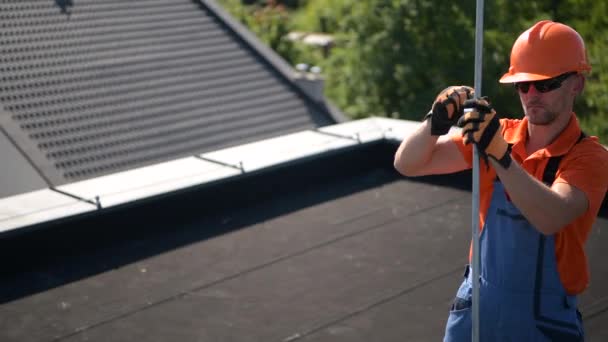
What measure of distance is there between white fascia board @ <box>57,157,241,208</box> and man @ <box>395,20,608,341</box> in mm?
3974

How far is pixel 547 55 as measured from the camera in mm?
3670

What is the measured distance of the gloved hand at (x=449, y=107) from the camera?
363cm

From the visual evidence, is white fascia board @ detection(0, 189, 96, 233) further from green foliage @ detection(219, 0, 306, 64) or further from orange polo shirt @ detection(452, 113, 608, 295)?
green foliage @ detection(219, 0, 306, 64)

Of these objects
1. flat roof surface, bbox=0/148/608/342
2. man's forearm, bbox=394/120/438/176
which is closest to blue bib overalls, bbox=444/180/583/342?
man's forearm, bbox=394/120/438/176

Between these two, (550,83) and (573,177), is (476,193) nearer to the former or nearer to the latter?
(573,177)

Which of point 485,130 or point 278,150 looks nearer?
point 485,130

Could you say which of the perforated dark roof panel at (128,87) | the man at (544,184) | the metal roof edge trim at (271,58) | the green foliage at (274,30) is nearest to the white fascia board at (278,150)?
the man at (544,184)

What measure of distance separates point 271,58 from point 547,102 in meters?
14.7

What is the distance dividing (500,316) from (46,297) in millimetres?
3652

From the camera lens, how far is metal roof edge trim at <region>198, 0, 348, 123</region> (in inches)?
688

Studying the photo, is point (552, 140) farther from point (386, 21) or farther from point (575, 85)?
point (386, 21)

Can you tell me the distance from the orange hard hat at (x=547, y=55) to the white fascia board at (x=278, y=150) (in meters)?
4.49

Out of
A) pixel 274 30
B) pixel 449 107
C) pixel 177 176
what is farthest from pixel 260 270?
pixel 274 30

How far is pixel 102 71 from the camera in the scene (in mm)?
15758
